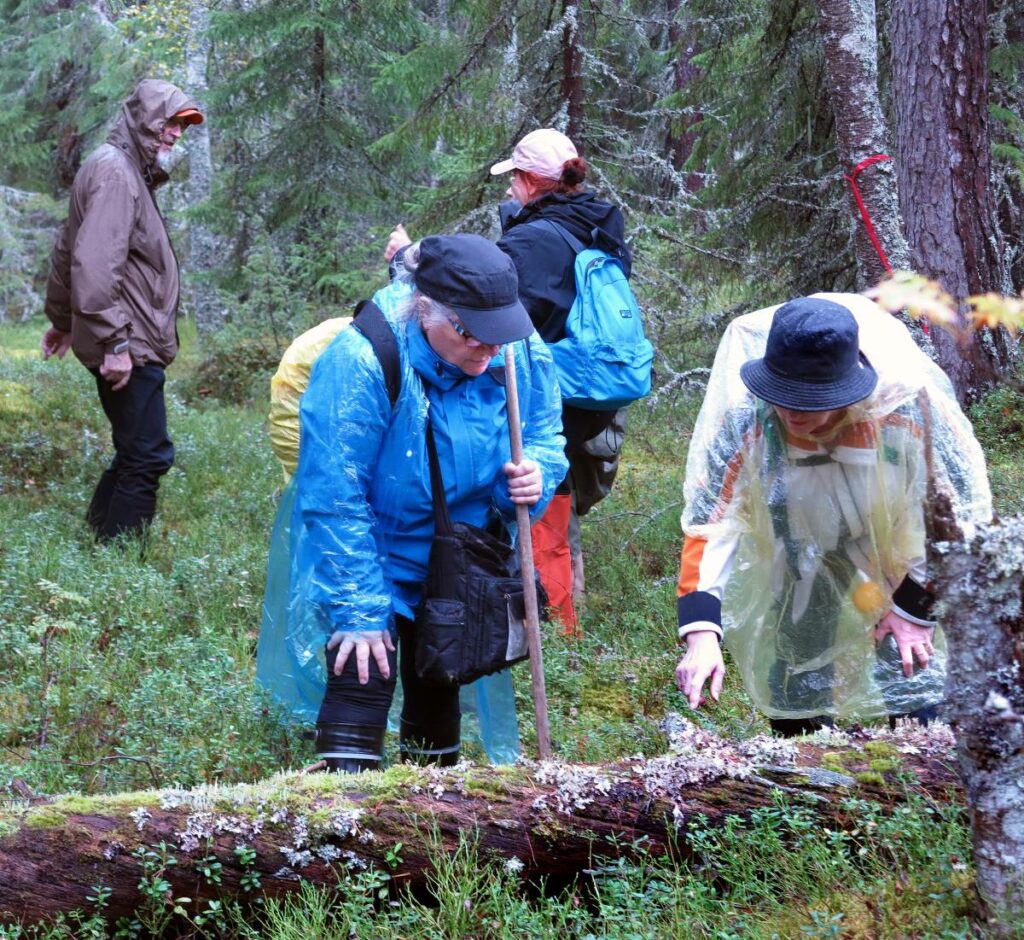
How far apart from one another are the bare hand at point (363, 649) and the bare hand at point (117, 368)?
11.4 ft

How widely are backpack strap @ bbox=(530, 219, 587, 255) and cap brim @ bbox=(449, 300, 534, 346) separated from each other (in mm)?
2035

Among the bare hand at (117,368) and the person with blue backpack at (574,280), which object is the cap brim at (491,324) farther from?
the bare hand at (117,368)

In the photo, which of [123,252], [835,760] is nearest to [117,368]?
[123,252]

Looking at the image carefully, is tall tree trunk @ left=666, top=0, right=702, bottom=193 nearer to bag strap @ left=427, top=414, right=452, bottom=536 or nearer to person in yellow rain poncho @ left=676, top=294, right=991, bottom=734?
person in yellow rain poncho @ left=676, top=294, right=991, bottom=734

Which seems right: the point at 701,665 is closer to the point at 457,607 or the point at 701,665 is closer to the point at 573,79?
the point at 457,607

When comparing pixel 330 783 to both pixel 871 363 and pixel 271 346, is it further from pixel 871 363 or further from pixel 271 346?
pixel 271 346

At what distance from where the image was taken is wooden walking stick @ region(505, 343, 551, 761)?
385cm

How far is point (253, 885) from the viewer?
2994 mm

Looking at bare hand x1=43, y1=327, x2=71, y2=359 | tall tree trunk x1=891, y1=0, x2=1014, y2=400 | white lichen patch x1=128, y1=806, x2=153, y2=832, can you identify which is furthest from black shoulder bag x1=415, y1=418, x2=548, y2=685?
tall tree trunk x1=891, y1=0, x2=1014, y2=400

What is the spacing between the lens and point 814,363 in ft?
10.6

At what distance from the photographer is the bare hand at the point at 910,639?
12.3 feet

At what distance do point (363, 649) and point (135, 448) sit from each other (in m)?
3.72

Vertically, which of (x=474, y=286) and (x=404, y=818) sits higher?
(x=474, y=286)

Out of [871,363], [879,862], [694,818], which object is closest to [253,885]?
[694,818]
